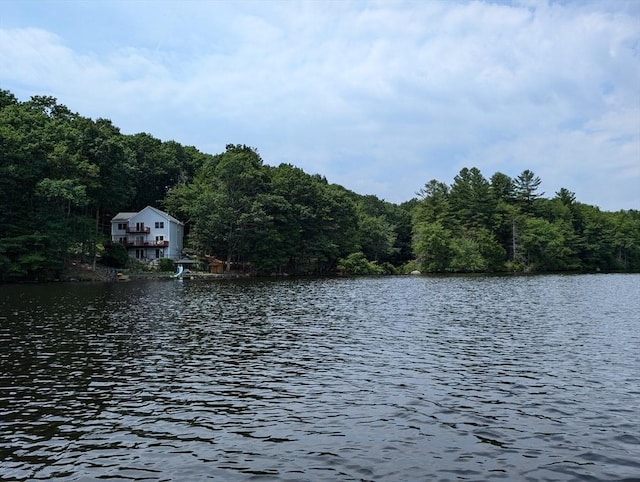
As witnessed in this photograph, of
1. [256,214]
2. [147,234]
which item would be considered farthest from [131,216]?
[256,214]

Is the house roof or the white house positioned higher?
the house roof

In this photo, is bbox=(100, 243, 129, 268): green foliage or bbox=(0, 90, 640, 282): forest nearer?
bbox=(0, 90, 640, 282): forest

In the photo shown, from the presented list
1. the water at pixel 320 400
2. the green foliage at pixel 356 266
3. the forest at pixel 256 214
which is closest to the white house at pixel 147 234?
the forest at pixel 256 214

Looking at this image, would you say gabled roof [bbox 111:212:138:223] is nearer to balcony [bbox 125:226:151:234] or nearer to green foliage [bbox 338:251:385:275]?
balcony [bbox 125:226:151:234]

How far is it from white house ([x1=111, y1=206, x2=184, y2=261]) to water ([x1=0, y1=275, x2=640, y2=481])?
69.9 m

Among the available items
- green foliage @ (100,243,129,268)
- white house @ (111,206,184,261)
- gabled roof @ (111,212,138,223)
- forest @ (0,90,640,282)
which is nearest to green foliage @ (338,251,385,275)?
forest @ (0,90,640,282)

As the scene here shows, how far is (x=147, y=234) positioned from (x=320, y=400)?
299 feet

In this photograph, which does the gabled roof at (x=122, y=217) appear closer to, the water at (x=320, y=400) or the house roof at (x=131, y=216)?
the house roof at (x=131, y=216)

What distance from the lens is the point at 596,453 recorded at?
1095 cm

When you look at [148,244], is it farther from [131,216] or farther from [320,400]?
[320,400]

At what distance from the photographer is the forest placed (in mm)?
→ 70375

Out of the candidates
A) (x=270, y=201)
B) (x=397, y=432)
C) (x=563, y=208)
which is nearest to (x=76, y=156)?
(x=270, y=201)

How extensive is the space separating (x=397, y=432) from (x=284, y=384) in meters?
5.53

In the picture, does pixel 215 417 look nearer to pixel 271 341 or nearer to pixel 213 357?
pixel 213 357
